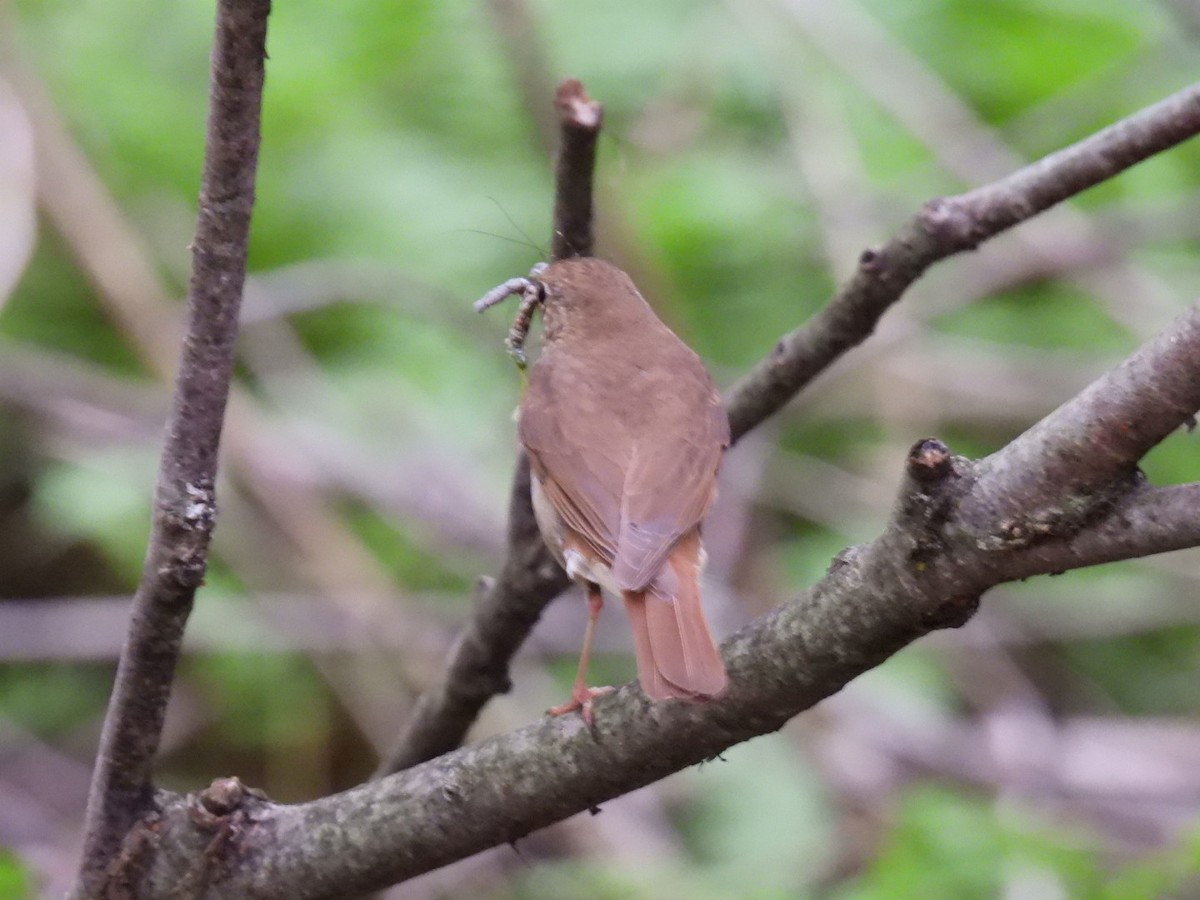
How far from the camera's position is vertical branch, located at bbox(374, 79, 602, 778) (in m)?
2.55

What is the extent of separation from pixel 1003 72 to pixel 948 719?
297cm

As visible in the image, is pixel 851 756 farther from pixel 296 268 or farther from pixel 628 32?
pixel 628 32

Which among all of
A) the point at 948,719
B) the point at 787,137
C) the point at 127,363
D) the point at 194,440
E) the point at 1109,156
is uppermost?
the point at 1109,156

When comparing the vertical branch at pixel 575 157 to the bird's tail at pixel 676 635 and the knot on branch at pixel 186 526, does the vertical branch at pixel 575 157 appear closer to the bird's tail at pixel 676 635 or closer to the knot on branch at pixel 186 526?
the bird's tail at pixel 676 635

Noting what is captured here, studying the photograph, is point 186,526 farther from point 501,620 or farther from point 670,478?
point 670,478

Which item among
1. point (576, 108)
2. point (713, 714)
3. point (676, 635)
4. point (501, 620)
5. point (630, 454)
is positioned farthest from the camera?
point (630, 454)

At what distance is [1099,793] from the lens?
184 inches

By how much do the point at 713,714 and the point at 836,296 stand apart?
0.93 metres

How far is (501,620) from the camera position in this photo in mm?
2590

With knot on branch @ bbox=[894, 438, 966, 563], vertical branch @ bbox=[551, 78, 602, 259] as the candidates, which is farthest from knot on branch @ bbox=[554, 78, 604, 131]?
knot on branch @ bbox=[894, 438, 966, 563]

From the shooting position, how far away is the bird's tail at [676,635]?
5.76ft

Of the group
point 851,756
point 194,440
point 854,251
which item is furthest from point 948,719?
point 194,440

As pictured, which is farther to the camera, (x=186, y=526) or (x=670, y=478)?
(x=670, y=478)

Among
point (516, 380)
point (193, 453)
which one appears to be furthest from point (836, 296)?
point (516, 380)
